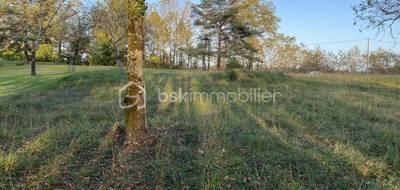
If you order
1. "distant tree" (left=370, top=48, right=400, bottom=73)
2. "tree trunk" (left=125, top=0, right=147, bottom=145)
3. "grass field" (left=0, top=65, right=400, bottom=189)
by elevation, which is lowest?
"grass field" (left=0, top=65, right=400, bottom=189)

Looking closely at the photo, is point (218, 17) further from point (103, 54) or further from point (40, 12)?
→ point (40, 12)

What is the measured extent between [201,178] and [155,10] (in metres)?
35.0

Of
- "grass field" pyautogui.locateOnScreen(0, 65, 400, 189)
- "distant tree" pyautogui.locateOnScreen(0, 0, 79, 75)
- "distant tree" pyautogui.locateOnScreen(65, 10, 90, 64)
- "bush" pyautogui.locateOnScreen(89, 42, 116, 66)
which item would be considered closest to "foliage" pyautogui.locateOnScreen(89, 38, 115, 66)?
"bush" pyautogui.locateOnScreen(89, 42, 116, 66)

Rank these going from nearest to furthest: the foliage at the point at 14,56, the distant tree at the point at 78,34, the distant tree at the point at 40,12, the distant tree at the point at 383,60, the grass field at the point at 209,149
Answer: the grass field at the point at 209,149, the distant tree at the point at 40,12, the distant tree at the point at 78,34, the distant tree at the point at 383,60, the foliage at the point at 14,56

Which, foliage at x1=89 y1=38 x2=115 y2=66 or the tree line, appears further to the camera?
foliage at x1=89 y1=38 x2=115 y2=66

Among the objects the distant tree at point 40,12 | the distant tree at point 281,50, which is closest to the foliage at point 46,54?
the distant tree at point 40,12

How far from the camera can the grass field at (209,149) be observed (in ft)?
10.9

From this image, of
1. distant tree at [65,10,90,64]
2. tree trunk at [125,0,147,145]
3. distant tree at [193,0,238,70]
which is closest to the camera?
tree trunk at [125,0,147,145]

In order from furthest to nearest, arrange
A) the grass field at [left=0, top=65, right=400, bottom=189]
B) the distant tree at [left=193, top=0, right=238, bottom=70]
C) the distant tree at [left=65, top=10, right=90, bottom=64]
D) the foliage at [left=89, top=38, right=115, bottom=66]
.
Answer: the foliage at [left=89, top=38, right=115, bottom=66], the distant tree at [left=193, top=0, right=238, bottom=70], the distant tree at [left=65, top=10, right=90, bottom=64], the grass field at [left=0, top=65, right=400, bottom=189]

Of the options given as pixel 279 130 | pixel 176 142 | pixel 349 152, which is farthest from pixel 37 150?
pixel 349 152

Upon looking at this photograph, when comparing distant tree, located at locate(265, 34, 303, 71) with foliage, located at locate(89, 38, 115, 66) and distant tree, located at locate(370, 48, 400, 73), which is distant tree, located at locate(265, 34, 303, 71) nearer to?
distant tree, located at locate(370, 48, 400, 73)

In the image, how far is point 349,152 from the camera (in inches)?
162

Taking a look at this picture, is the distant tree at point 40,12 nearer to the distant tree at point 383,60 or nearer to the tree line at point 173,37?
the tree line at point 173,37

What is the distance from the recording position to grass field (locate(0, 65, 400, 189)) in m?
3.31
